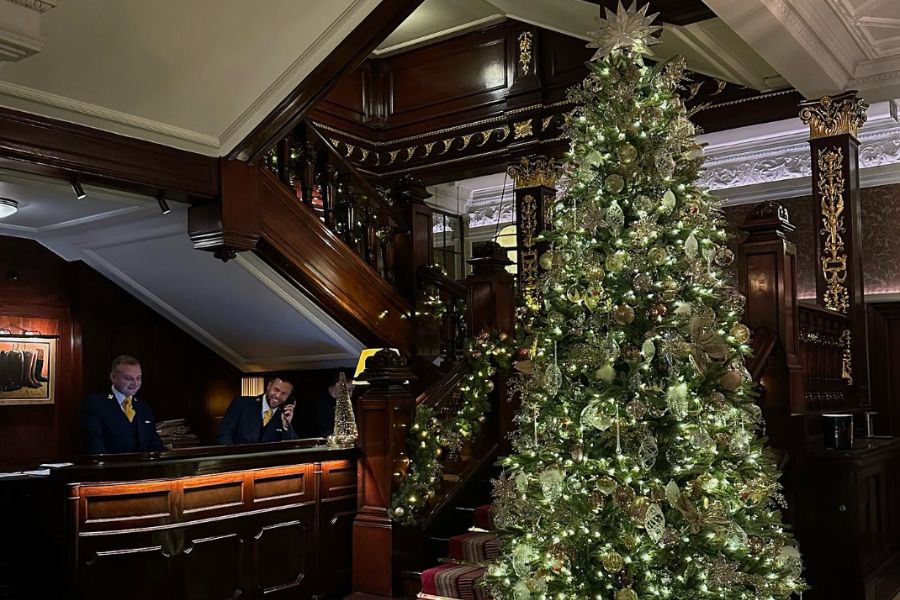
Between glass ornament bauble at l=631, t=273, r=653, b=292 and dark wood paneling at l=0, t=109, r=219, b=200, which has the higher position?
dark wood paneling at l=0, t=109, r=219, b=200

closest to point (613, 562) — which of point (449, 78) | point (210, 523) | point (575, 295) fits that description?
point (575, 295)

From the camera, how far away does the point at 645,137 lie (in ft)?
12.1

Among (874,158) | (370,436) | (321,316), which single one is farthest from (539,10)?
(874,158)

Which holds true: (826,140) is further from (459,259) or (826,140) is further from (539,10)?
(459,259)

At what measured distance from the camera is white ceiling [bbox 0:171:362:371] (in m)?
6.02

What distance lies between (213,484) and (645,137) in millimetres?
3313

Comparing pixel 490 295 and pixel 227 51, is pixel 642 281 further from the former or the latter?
pixel 490 295

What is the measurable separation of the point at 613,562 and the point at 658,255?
126cm

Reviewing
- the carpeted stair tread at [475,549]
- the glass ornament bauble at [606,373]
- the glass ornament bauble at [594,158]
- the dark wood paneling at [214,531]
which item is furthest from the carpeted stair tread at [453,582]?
the glass ornament bauble at [594,158]

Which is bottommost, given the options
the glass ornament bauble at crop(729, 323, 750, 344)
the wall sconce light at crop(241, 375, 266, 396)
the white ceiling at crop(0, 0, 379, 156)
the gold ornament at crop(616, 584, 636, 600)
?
the gold ornament at crop(616, 584, 636, 600)

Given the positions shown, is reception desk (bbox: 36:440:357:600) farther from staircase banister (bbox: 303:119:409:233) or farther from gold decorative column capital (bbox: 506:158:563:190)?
gold decorative column capital (bbox: 506:158:563:190)

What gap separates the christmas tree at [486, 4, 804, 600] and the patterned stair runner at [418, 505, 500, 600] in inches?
54.7

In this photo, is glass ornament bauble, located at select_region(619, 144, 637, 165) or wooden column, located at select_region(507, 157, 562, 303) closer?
glass ornament bauble, located at select_region(619, 144, 637, 165)

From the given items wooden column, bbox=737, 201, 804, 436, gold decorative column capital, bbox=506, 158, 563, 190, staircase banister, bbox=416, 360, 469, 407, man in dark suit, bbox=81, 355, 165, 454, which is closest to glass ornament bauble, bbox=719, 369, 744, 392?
wooden column, bbox=737, 201, 804, 436
